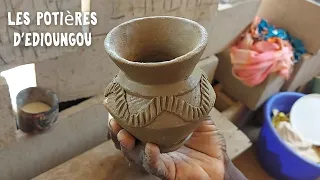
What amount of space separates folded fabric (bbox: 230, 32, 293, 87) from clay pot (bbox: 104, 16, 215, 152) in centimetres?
79

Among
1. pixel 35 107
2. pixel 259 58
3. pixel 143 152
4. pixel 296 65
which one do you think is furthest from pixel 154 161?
pixel 296 65

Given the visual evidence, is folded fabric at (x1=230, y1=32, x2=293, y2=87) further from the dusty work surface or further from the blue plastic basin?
the dusty work surface

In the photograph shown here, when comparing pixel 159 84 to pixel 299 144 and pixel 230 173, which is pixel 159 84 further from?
pixel 299 144

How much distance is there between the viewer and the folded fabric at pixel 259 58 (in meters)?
1.72

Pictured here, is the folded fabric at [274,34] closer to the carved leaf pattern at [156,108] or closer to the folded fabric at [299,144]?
the folded fabric at [299,144]

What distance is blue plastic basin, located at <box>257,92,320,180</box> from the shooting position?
5.62 feet

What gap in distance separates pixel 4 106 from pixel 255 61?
1101 mm

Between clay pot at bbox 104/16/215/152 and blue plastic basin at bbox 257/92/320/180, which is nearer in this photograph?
clay pot at bbox 104/16/215/152

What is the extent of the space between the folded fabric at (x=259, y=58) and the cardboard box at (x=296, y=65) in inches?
2.2

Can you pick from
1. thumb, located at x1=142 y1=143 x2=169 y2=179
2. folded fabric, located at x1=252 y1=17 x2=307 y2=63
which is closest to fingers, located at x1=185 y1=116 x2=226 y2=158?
thumb, located at x1=142 y1=143 x2=169 y2=179

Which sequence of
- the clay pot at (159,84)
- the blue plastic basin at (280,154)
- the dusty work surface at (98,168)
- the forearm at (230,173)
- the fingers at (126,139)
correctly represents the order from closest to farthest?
the clay pot at (159,84) → the fingers at (126,139) → the forearm at (230,173) → the dusty work surface at (98,168) → the blue plastic basin at (280,154)

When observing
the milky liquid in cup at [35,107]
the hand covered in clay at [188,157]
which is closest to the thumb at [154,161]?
the hand covered in clay at [188,157]

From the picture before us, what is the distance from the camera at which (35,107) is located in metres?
1.35

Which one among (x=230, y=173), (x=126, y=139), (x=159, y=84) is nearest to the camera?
(x=159, y=84)
